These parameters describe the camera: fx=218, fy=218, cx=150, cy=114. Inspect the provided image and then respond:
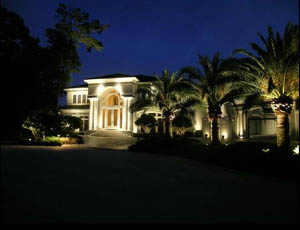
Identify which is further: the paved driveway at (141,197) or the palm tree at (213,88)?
the palm tree at (213,88)

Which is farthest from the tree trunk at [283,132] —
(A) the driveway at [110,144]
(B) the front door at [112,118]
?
(B) the front door at [112,118]

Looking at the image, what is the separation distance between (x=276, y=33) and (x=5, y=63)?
19.4 meters

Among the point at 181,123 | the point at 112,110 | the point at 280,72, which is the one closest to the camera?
the point at 280,72

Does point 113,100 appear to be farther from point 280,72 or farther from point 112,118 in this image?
point 280,72

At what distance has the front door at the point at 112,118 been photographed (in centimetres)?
2830

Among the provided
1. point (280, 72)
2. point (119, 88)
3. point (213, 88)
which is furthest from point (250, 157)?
point (119, 88)

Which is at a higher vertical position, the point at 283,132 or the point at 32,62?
the point at 32,62

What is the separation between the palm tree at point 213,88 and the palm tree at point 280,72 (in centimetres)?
268

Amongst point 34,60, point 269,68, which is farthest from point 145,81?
point 269,68

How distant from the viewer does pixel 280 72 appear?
35.7 ft

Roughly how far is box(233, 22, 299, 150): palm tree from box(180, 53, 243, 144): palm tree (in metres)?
2.68

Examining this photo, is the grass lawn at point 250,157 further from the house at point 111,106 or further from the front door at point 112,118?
the front door at point 112,118

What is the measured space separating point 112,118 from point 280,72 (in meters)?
20.9

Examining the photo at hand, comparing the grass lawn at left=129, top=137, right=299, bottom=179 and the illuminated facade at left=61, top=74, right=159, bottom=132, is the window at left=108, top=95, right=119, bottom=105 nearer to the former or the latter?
the illuminated facade at left=61, top=74, right=159, bottom=132
